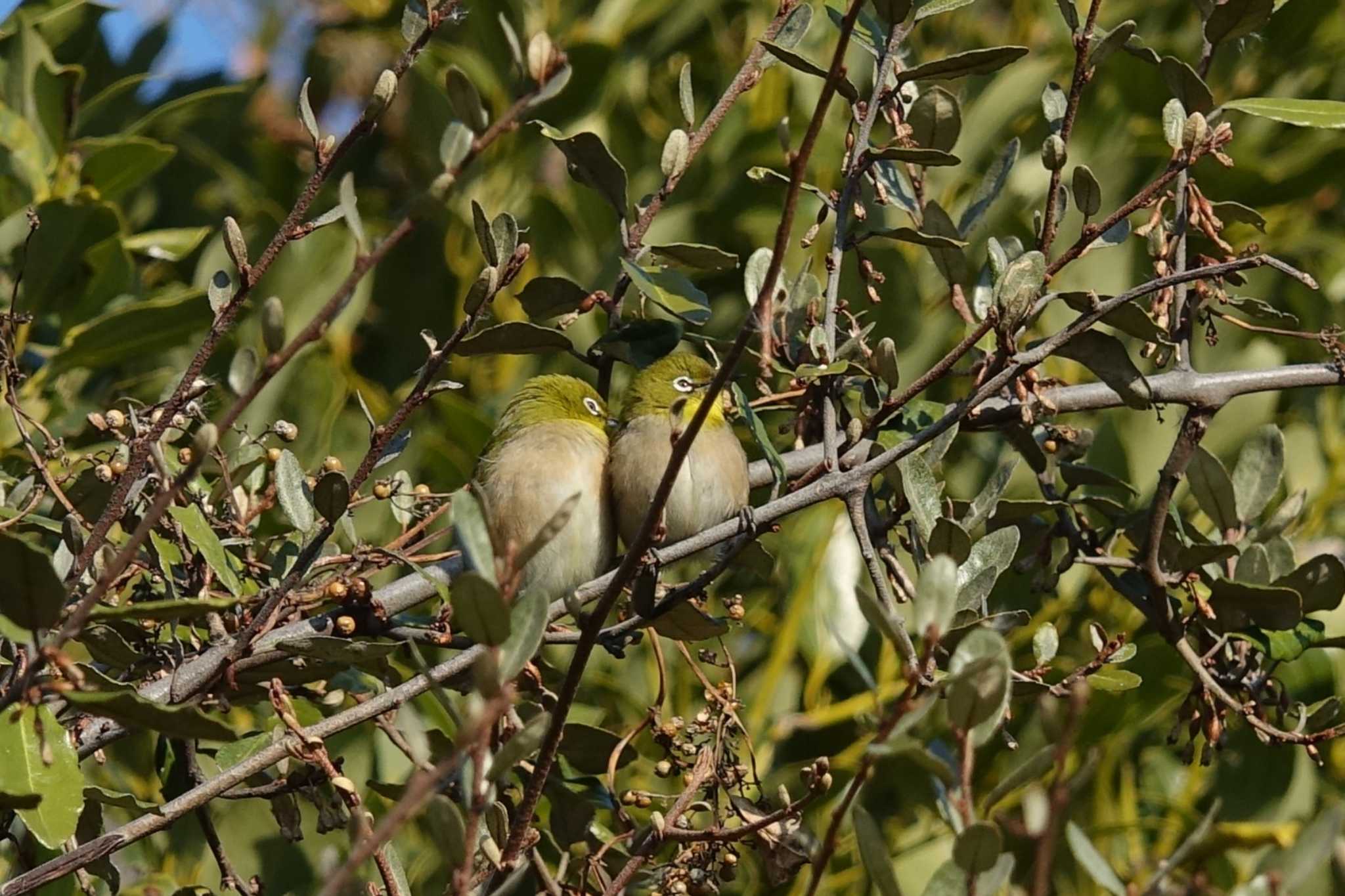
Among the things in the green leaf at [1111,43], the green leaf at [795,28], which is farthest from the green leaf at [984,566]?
the green leaf at [795,28]

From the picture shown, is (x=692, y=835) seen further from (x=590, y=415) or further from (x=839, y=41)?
(x=590, y=415)

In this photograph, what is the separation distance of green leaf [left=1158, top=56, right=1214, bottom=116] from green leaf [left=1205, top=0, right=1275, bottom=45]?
0.06 metres

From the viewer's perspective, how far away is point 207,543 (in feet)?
6.50

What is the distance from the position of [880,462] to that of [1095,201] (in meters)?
0.48

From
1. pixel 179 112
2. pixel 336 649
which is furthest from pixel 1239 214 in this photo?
pixel 179 112

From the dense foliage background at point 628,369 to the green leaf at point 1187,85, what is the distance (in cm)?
23

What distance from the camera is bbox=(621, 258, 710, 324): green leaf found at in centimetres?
181

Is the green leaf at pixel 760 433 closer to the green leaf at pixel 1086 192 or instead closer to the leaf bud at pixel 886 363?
the leaf bud at pixel 886 363

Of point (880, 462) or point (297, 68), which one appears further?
point (297, 68)

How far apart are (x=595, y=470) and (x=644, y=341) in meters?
0.97

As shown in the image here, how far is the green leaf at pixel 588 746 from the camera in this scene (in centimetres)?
226

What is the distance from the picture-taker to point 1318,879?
117 inches

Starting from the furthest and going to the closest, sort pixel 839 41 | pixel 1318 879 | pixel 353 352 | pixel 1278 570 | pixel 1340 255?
1. pixel 353 352
2. pixel 1340 255
3. pixel 1318 879
4. pixel 1278 570
5. pixel 839 41

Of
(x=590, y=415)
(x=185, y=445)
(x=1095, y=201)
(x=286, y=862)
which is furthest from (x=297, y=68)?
(x=1095, y=201)
